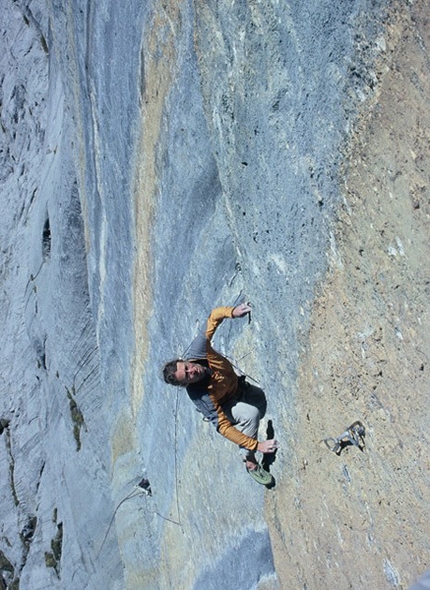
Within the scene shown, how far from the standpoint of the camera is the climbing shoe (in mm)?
4688

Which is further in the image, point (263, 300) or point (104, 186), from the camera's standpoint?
point (104, 186)

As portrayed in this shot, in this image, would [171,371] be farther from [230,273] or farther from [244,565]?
[244,565]

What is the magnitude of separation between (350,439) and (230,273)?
196cm

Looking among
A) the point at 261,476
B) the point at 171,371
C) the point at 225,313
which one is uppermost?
the point at 225,313

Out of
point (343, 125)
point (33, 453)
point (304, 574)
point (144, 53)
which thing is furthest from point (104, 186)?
point (33, 453)

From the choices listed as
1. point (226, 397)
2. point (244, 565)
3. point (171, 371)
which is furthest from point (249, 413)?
point (244, 565)

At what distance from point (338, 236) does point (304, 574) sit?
2215mm

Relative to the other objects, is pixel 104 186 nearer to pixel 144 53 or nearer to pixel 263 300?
pixel 144 53

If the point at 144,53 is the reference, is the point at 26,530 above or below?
below

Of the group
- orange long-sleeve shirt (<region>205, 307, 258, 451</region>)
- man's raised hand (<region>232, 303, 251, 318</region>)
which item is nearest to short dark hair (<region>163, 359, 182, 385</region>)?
orange long-sleeve shirt (<region>205, 307, 258, 451</region>)

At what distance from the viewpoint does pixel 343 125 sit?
277cm

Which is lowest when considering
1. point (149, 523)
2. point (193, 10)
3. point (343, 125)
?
point (149, 523)

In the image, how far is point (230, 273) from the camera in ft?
16.8

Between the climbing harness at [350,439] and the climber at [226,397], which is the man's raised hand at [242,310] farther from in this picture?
the climbing harness at [350,439]
